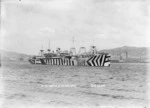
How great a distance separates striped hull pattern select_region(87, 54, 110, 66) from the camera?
975 inches

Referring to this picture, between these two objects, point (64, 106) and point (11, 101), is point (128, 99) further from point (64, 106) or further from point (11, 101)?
point (11, 101)

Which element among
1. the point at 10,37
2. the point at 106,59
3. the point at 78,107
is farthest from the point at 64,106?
Answer: the point at 106,59

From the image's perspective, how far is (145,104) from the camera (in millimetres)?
6434

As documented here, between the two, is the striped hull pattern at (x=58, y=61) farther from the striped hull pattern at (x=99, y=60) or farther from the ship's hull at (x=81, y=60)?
the striped hull pattern at (x=99, y=60)

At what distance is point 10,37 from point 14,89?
5.97ft

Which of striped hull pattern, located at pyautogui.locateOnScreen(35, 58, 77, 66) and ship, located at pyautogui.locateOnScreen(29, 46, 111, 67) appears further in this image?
striped hull pattern, located at pyautogui.locateOnScreen(35, 58, 77, 66)

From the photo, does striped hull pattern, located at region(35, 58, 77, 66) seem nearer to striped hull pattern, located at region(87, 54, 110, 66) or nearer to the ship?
the ship

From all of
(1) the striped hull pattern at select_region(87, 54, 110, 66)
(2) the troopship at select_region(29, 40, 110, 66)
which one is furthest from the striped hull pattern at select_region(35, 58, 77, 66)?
(1) the striped hull pattern at select_region(87, 54, 110, 66)

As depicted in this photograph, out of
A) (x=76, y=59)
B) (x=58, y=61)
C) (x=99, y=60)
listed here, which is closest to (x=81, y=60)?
(x=76, y=59)

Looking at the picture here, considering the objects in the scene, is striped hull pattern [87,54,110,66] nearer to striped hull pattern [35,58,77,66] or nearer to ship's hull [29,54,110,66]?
ship's hull [29,54,110,66]

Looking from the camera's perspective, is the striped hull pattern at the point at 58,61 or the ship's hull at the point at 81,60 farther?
the striped hull pattern at the point at 58,61

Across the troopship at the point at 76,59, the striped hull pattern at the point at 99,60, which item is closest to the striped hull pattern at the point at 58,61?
the troopship at the point at 76,59

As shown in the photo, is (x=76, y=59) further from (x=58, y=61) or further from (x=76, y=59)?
(x=58, y=61)

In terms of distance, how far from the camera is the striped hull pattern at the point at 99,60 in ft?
81.3
